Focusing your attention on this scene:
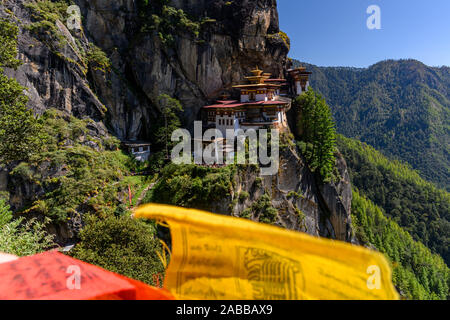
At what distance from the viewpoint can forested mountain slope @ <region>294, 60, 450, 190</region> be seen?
128000mm

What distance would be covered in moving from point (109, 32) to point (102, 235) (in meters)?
24.7

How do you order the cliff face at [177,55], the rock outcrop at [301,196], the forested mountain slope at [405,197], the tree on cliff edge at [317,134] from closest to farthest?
the rock outcrop at [301,196], the cliff face at [177,55], the tree on cliff edge at [317,134], the forested mountain slope at [405,197]

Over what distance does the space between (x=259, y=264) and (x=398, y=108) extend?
198052 mm

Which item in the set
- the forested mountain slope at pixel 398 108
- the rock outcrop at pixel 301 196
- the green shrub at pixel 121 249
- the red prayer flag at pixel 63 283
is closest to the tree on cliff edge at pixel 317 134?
the rock outcrop at pixel 301 196

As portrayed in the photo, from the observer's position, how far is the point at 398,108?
156m

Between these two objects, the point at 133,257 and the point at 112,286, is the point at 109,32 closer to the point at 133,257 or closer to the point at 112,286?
the point at 133,257

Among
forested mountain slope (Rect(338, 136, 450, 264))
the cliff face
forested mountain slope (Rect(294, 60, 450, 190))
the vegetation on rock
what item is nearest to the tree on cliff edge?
the cliff face

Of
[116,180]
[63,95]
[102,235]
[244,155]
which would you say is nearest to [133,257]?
[102,235]

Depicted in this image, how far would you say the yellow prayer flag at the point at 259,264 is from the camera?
→ 161cm

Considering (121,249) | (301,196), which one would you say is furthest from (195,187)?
(301,196)

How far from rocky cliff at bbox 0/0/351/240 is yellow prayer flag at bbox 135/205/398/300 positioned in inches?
675

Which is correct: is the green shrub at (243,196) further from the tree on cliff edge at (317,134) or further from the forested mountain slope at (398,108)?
the forested mountain slope at (398,108)

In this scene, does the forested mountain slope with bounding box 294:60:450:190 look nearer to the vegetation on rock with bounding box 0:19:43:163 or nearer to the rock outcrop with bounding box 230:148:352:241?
the rock outcrop with bounding box 230:148:352:241

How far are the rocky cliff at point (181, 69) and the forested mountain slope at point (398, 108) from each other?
418 feet
